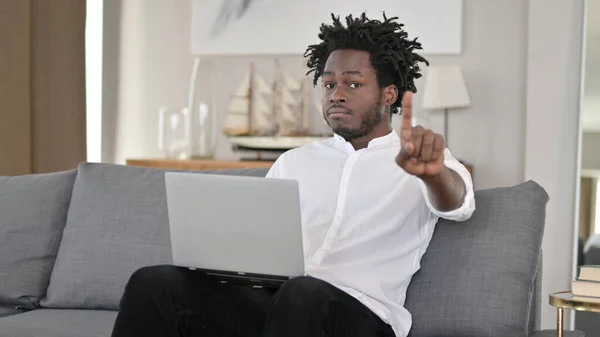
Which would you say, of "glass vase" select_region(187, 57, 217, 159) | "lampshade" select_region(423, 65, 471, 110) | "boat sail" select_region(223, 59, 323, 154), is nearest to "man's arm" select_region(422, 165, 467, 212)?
"lampshade" select_region(423, 65, 471, 110)

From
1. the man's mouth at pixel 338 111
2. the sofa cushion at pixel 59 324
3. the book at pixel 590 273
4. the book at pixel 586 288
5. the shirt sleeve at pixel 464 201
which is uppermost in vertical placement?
the man's mouth at pixel 338 111

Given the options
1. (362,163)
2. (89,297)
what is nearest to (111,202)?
(89,297)

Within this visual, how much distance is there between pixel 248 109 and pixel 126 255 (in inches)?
94.5

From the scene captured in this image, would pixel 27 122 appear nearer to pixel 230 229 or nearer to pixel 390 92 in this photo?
pixel 390 92

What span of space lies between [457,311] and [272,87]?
2.88 m

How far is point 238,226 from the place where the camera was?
6.00ft

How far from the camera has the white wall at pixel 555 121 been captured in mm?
4051

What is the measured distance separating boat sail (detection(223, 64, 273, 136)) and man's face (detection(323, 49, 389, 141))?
2487 mm

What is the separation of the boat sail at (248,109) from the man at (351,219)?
235cm

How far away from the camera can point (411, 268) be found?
84.6 inches

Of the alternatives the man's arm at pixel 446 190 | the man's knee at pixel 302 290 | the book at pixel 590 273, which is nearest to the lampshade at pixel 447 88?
the book at pixel 590 273

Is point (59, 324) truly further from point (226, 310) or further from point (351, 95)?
point (351, 95)

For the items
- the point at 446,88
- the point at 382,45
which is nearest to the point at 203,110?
the point at 446,88

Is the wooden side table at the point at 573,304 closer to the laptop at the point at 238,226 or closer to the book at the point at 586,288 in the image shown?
the book at the point at 586,288
